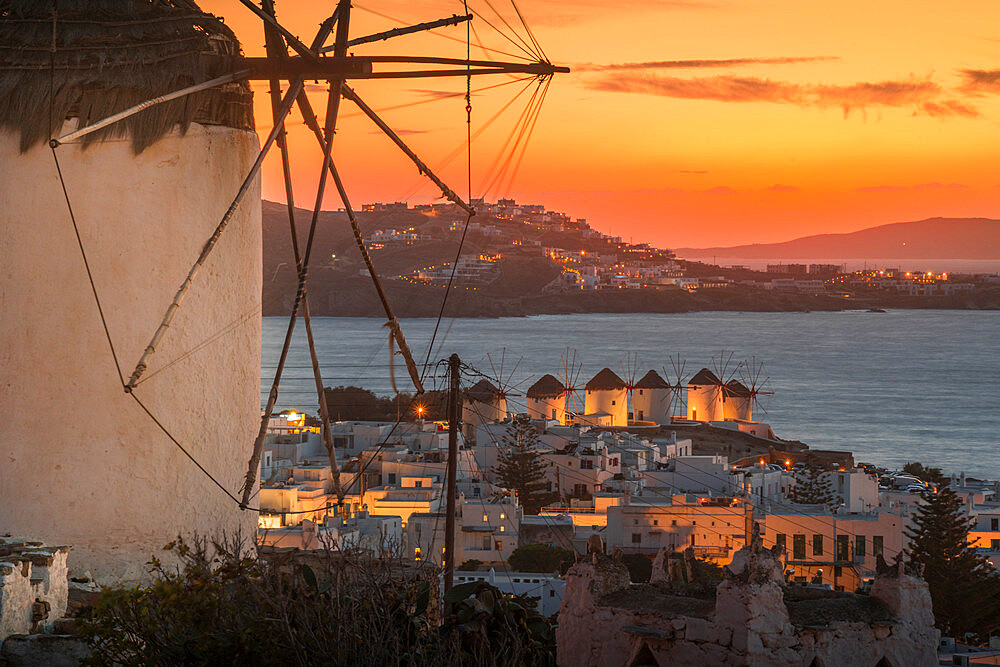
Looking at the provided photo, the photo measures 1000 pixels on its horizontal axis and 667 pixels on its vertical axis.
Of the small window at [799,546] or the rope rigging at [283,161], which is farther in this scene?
the small window at [799,546]

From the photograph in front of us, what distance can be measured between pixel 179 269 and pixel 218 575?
1.11 meters

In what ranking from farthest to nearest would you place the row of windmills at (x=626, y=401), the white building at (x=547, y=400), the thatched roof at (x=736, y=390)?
the thatched roof at (x=736, y=390)
the white building at (x=547, y=400)
the row of windmills at (x=626, y=401)

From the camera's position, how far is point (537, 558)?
2131 cm

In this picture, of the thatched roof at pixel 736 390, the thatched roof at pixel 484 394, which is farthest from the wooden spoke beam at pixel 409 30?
the thatched roof at pixel 736 390

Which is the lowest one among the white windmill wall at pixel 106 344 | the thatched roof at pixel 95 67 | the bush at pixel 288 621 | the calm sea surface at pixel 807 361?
the calm sea surface at pixel 807 361

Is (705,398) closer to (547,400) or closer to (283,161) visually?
(547,400)

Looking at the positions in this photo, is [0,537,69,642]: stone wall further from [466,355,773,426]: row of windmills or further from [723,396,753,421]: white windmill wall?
[723,396,753,421]: white windmill wall

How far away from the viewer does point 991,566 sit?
22906 mm

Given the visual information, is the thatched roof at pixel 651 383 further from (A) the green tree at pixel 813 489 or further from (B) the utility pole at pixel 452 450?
(B) the utility pole at pixel 452 450

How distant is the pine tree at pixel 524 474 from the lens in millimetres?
31266

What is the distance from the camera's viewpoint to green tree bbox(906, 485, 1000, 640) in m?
19.5

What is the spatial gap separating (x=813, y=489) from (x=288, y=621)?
25.5 m

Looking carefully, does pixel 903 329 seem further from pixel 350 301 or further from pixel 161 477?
pixel 161 477

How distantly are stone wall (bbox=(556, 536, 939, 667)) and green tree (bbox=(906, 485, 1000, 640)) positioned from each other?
12.9 meters
